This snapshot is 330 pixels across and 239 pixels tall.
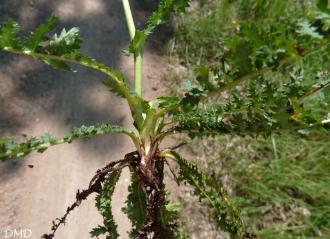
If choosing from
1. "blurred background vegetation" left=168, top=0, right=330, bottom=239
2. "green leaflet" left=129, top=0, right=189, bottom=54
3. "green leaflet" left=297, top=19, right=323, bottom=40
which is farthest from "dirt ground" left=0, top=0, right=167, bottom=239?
"green leaflet" left=297, top=19, right=323, bottom=40

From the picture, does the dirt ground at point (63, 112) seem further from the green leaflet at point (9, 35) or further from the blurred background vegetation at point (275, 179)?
the green leaflet at point (9, 35)

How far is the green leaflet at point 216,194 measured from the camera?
5.21 ft

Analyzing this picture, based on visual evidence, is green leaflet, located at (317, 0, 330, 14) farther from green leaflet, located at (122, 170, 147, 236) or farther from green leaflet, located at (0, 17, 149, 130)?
green leaflet, located at (122, 170, 147, 236)

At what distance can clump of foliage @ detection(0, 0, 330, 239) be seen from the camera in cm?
105

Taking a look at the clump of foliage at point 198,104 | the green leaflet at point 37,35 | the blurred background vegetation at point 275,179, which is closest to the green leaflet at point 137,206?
the clump of foliage at point 198,104

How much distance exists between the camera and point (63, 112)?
2957mm

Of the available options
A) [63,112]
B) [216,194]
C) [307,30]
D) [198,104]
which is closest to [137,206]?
[216,194]

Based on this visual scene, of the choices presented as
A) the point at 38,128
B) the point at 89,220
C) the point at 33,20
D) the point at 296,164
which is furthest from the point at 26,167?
the point at 296,164

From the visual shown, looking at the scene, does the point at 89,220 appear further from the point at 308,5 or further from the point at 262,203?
the point at 308,5

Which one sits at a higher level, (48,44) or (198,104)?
(48,44)

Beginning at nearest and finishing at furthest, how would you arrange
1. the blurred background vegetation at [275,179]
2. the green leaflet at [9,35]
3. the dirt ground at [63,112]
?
the green leaflet at [9,35]
the blurred background vegetation at [275,179]
the dirt ground at [63,112]

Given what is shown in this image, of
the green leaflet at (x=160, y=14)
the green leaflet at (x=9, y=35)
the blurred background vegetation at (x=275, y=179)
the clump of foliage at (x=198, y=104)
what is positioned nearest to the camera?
the clump of foliage at (x=198, y=104)

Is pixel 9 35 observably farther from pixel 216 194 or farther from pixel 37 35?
pixel 216 194

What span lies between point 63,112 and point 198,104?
1685 mm
